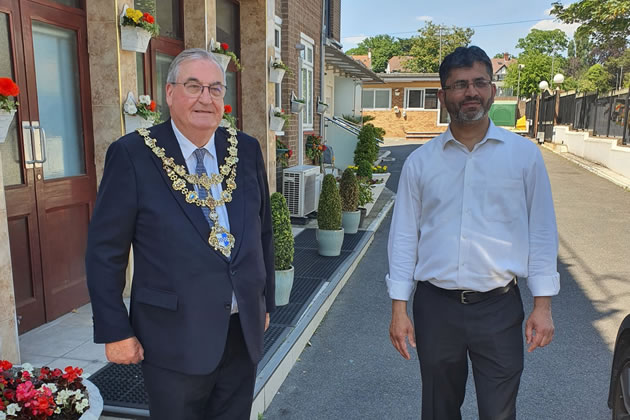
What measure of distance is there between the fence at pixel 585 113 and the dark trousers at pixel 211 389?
16.3m

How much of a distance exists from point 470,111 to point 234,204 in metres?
1.05

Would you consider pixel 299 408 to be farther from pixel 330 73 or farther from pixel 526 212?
pixel 330 73

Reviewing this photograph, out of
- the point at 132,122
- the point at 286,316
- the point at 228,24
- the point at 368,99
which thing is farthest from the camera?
the point at 368,99

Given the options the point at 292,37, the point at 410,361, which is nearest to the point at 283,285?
the point at 410,361

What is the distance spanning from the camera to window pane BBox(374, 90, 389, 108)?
33.1m

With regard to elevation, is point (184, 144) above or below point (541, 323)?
above

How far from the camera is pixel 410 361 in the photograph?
3.93 m

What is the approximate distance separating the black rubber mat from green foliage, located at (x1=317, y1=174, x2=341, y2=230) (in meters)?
0.44

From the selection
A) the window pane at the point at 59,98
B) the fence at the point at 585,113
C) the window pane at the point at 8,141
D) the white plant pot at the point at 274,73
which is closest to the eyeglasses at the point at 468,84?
the window pane at the point at 8,141

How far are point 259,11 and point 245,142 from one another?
5.24 m

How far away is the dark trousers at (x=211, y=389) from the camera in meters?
1.88

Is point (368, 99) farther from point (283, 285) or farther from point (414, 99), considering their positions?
point (283, 285)

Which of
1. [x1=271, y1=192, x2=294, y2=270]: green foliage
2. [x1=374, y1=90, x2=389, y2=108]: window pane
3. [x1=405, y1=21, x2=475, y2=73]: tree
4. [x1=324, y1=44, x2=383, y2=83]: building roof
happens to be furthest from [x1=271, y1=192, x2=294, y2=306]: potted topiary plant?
[x1=405, y1=21, x2=475, y2=73]: tree

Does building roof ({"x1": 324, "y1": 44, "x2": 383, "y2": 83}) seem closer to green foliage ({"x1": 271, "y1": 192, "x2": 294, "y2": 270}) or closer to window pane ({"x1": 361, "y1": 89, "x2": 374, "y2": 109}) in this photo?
green foliage ({"x1": 271, "y1": 192, "x2": 294, "y2": 270})
